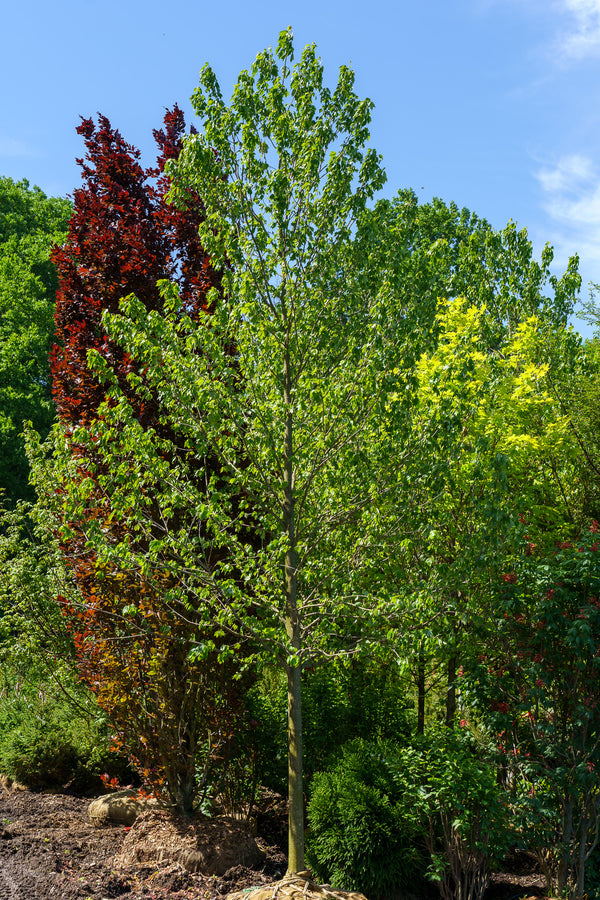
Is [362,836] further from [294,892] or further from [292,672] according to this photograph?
[292,672]

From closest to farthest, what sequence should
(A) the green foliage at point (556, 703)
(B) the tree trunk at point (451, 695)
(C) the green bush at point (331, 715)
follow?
(A) the green foliage at point (556, 703) < (C) the green bush at point (331, 715) < (B) the tree trunk at point (451, 695)

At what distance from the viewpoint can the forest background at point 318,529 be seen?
17.4 ft

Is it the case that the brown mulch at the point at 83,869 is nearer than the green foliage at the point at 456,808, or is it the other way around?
the brown mulch at the point at 83,869

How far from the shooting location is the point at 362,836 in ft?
18.1

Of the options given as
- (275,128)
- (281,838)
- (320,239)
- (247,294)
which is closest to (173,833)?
(281,838)

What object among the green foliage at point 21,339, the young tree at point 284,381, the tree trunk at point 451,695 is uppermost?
the green foliage at point 21,339

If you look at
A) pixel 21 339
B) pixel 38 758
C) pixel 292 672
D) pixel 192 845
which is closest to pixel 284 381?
pixel 292 672

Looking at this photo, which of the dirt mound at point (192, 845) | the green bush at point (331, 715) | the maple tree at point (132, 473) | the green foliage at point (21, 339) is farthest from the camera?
the green foliage at point (21, 339)

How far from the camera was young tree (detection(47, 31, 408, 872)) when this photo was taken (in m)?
5.26

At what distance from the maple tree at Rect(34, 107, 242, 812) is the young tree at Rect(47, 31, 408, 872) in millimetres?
477

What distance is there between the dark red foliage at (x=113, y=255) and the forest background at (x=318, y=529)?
36 mm

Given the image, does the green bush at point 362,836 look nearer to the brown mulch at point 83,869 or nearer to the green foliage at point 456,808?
the green foliage at point 456,808

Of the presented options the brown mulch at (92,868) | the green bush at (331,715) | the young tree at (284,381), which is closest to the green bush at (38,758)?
the brown mulch at (92,868)

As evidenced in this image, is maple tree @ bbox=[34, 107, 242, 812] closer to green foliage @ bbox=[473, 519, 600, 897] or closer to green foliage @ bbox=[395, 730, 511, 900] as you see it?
green foliage @ bbox=[395, 730, 511, 900]
